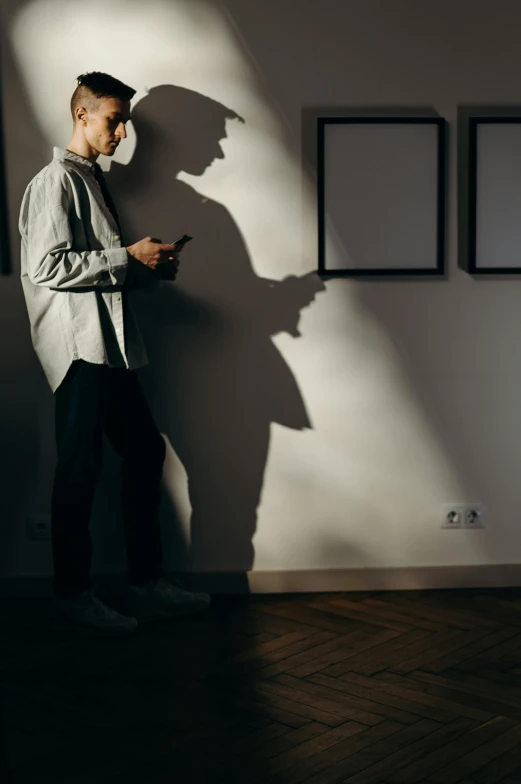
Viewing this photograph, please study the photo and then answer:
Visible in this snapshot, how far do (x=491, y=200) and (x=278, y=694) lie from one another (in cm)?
202

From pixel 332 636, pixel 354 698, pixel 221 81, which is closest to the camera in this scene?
pixel 354 698

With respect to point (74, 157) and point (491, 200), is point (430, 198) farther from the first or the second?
point (74, 157)

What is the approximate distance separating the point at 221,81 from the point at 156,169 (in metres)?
0.41

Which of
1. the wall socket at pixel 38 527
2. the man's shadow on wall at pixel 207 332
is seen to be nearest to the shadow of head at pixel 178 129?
the man's shadow on wall at pixel 207 332

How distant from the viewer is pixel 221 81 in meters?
3.57

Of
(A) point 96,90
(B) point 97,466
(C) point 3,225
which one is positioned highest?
(A) point 96,90

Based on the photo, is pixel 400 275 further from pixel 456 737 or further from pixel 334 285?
pixel 456 737

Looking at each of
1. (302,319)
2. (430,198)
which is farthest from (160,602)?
(430,198)

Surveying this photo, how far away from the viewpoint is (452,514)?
3.80 m

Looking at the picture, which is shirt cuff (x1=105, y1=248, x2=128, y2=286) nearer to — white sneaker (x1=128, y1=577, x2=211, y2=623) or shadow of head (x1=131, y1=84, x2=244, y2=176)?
shadow of head (x1=131, y1=84, x2=244, y2=176)

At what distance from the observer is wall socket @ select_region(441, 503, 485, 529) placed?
149 inches

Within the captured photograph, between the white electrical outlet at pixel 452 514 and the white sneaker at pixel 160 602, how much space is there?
1.00 m

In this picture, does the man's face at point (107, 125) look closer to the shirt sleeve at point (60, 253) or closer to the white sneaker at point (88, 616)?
the shirt sleeve at point (60, 253)

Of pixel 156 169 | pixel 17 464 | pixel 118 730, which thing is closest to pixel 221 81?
pixel 156 169
